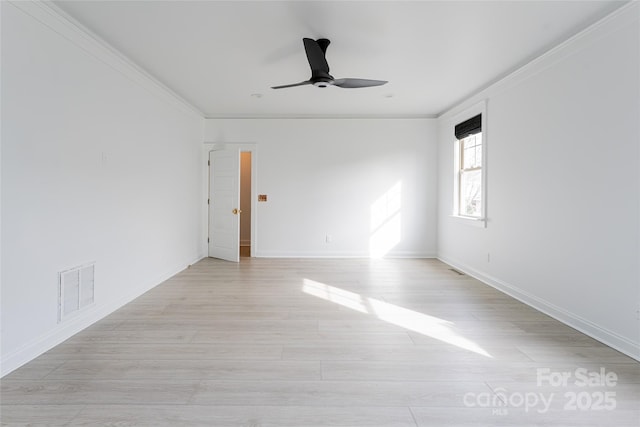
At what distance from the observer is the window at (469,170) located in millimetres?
4477

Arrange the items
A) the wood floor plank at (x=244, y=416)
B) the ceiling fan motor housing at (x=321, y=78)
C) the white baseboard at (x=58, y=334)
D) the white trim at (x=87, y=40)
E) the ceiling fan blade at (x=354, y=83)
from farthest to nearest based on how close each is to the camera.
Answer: the ceiling fan blade at (x=354, y=83) < the ceiling fan motor housing at (x=321, y=78) < the white trim at (x=87, y=40) < the white baseboard at (x=58, y=334) < the wood floor plank at (x=244, y=416)

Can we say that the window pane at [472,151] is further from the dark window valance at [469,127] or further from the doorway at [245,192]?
the doorway at [245,192]

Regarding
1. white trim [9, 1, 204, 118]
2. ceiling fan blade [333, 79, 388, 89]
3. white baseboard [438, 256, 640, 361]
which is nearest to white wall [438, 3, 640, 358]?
white baseboard [438, 256, 640, 361]

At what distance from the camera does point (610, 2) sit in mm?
2318

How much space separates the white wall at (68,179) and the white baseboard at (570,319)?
169 inches

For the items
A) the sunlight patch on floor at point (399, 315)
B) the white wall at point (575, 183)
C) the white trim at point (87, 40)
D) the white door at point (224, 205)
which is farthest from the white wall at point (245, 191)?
the white wall at point (575, 183)

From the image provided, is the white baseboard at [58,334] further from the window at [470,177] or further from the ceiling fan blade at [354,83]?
the window at [470,177]

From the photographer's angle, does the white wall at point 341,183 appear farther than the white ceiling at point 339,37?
Yes

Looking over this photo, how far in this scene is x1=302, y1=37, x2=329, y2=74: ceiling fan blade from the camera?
275 centimetres

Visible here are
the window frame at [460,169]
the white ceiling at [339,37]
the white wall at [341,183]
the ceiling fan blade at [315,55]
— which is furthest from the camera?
the white wall at [341,183]

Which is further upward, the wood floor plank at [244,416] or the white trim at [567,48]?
the white trim at [567,48]

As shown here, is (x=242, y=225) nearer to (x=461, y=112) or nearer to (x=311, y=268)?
(x=311, y=268)

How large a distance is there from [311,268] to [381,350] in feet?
9.02

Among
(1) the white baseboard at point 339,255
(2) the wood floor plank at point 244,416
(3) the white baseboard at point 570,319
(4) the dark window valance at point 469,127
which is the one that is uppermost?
(4) the dark window valance at point 469,127
